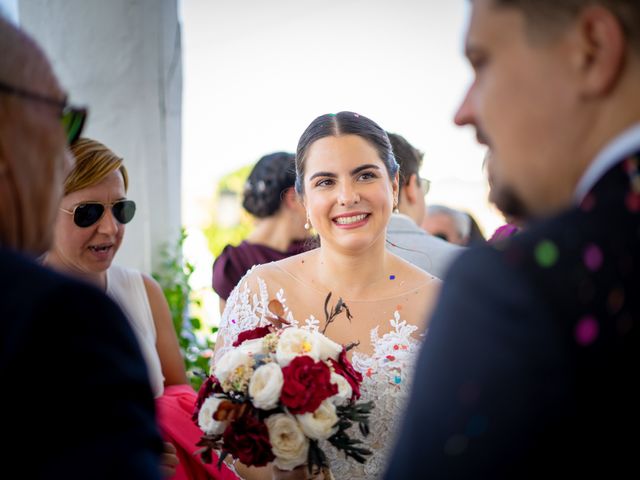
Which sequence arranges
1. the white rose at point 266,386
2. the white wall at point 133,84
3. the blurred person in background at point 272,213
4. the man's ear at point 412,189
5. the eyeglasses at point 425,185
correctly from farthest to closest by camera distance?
1. the blurred person in background at point 272,213
2. the eyeglasses at point 425,185
3. the white wall at point 133,84
4. the man's ear at point 412,189
5. the white rose at point 266,386

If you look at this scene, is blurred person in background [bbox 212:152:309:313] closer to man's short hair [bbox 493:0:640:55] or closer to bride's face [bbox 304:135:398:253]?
bride's face [bbox 304:135:398:253]

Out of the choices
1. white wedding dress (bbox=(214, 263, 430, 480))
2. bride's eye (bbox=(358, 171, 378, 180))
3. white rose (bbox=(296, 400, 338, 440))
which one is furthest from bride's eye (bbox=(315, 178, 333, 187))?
white rose (bbox=(296, 400, 338, 440))

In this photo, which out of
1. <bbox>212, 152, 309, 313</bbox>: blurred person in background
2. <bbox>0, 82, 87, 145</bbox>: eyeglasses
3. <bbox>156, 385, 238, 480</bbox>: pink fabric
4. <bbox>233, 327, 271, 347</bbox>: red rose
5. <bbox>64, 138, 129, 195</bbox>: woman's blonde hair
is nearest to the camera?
<bbox>0, 82, 87, 145</bbox>: eyeglasses

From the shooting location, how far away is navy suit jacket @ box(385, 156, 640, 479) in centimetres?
89

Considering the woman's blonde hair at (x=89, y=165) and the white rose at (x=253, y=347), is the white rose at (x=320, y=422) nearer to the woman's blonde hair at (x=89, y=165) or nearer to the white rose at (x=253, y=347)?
the white rose at (x=253, y=347)

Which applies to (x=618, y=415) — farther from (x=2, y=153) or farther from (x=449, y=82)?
(x=449, y=82)

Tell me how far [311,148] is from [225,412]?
156 centimetres

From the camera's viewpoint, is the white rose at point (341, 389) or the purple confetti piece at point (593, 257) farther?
the white rose at point (341, 389)

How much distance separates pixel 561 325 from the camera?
35.1 inches

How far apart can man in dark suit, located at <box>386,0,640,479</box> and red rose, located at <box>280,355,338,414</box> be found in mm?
1104

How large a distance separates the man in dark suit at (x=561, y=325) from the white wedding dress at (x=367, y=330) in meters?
1.87

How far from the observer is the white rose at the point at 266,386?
2062 millimetres

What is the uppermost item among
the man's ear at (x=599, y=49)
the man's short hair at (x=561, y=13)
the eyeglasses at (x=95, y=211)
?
the man's short hair at (x=561, y=13)

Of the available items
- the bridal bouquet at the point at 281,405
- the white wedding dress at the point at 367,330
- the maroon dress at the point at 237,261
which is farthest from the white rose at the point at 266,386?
the maroon dress at the point at 237,261
